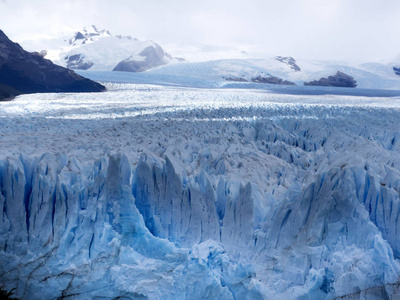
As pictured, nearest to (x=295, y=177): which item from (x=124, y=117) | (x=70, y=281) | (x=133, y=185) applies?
(x=133, y=185)

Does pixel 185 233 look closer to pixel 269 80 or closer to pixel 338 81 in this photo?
pixel 269 80

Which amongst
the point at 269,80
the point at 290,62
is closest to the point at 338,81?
the point at 269,80

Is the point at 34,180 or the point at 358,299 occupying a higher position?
the point at 34,180

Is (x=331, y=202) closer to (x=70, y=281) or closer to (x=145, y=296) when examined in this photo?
(x=145, y=296)

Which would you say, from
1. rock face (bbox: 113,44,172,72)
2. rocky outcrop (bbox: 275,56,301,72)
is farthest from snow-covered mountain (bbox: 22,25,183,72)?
rocky outcrop (bbox: 275,56,301,72)

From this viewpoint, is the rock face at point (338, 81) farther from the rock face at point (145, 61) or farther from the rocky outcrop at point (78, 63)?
the rocky outcrop at point (78, 63)

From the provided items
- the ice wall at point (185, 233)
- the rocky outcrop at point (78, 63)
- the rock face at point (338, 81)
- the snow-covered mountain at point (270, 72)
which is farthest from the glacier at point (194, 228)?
the rocky outcrop at point (78, 63)

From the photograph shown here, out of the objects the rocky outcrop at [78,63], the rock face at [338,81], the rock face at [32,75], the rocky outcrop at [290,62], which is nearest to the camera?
the rock face at [32,75]
